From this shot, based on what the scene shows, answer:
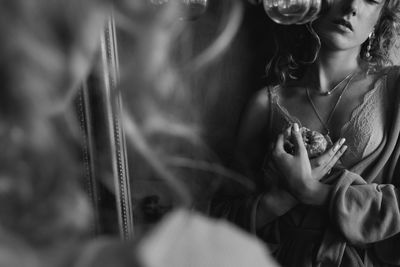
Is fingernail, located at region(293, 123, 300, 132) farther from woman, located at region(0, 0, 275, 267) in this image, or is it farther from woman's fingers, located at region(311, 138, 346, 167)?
woman, located at region(0, 0, 275, 267)

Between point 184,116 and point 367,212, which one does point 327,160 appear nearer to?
point 367,212

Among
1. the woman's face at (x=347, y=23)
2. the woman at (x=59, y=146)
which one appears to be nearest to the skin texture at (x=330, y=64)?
the woman's face at (x=347, y=23)

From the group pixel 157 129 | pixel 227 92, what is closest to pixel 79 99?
pixel 227 92

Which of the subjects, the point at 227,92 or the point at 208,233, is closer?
the point at 208,233

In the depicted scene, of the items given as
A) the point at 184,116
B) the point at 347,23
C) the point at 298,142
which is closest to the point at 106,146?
the point at 184,116

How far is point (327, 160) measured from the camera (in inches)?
26.9

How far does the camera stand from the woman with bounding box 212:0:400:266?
2.17ft

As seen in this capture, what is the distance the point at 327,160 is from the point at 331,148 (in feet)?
0.06

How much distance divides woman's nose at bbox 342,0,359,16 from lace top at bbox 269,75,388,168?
4.3 inches

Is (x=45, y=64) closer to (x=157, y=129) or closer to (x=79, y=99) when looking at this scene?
(x=157, y=129)

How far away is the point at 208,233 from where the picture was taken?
→ 26cm

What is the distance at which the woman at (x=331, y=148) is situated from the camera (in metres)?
0.66

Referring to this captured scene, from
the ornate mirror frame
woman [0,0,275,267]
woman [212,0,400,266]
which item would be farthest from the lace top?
woman [0,0,275,267]

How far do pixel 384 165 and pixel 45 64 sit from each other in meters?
A: 0.55
